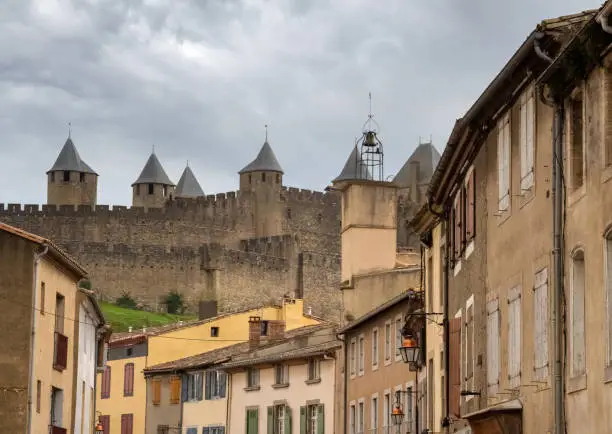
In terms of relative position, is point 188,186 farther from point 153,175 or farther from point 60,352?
point 60,352

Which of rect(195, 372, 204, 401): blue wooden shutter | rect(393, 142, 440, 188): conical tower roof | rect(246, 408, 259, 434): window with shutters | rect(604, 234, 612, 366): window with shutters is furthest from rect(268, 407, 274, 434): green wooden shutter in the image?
rect(393, 142, 440, 188): conical tower roof

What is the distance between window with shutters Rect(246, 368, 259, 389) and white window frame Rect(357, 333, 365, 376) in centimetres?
1006

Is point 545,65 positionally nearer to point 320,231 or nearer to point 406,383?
point 406,383

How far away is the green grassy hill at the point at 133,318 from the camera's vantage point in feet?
308

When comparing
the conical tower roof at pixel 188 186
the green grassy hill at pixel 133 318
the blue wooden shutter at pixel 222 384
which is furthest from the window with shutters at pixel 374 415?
the conical tower roof at pixel 188 186

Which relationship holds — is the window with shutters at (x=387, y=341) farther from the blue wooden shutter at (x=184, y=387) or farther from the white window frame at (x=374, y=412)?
the blue wooden shutter at (x=184, y=387)

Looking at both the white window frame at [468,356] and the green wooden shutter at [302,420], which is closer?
the white window frame at [468,356]

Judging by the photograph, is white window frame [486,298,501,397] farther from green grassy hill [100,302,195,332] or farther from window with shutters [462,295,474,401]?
green grassy hill [100,302,195,332]

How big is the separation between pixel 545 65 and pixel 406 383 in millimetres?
20163

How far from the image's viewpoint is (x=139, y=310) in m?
106

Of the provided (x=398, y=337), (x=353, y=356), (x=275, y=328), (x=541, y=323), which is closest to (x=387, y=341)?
(x=398, y=337)

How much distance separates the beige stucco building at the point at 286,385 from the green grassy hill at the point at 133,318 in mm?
40899

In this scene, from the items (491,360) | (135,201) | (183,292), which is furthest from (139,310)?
(491,360)

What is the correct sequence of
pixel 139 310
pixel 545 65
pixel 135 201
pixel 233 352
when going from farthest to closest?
1. pixel 135 201
2. pixel 139 310
3. pixel 233 352
4. pixel 545 65
